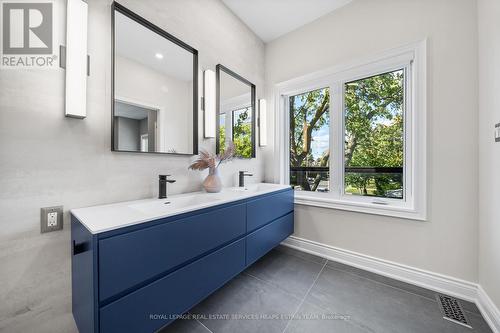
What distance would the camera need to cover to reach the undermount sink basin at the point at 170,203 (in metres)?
1.28

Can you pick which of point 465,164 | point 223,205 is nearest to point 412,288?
point 465,164

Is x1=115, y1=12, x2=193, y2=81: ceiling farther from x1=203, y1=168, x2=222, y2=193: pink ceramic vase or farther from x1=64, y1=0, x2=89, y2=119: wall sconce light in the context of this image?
x1=203, y1=168, x2=222, y2=193: pink ceramic vase

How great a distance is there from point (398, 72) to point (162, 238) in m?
2.48

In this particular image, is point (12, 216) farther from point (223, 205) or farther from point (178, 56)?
point (178, 56)

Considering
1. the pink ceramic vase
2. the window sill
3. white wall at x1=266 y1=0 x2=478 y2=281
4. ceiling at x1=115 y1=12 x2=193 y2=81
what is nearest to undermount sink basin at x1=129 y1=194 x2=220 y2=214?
the pink ceramic vase

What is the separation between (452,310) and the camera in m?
1.41

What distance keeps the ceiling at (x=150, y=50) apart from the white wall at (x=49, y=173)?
0.09 metres

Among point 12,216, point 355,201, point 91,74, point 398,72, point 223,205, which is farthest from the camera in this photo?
point 355,201

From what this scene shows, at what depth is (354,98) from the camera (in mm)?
2145

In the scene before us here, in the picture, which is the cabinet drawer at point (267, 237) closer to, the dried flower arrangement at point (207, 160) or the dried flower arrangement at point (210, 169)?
the dried flower arrangement at point (210, 169)

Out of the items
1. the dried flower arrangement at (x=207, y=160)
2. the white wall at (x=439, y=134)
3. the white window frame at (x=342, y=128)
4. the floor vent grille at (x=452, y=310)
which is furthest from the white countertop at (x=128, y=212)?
the floor vent grille at (x=452, y=310)

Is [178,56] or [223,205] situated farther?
[178,56]

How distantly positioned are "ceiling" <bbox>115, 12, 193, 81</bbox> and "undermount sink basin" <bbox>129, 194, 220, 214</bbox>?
40.1 inches

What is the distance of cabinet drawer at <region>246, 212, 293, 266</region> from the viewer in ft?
5.34
